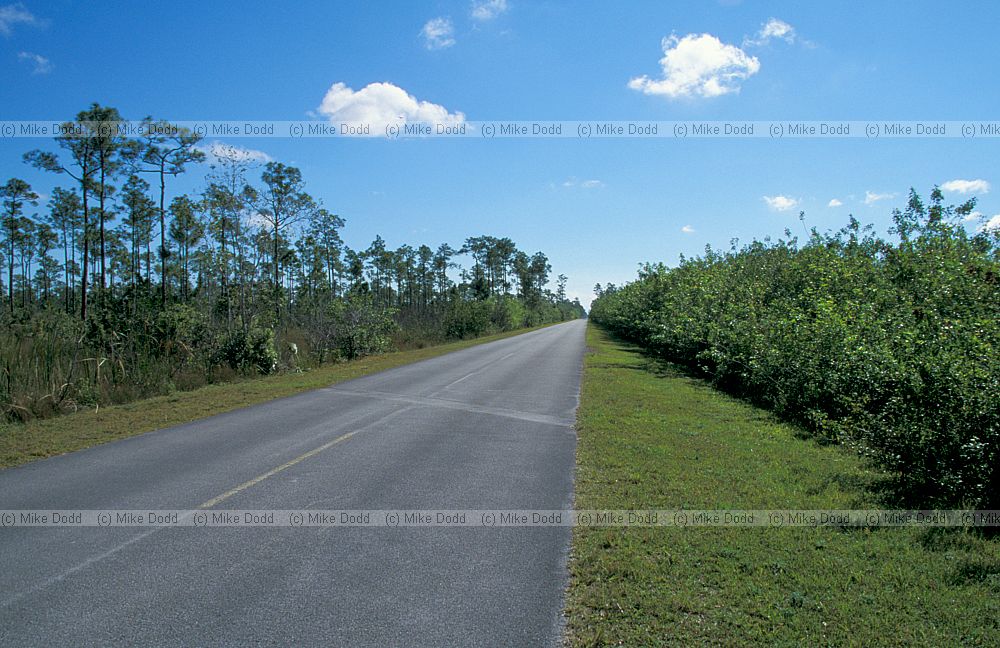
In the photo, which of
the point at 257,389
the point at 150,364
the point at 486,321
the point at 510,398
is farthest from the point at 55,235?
the point at 510,398

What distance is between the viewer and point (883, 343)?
8.09m

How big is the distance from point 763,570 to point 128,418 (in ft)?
38.1

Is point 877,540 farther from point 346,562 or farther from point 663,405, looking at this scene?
point 663,405

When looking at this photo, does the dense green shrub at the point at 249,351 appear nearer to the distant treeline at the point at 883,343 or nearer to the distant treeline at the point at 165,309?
the distant treeline at the point at 165,309

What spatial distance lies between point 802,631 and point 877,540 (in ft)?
6.49

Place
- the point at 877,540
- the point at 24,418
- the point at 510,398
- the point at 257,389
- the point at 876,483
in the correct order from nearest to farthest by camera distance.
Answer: the point at 877,540 < the point at 876,483 < the point at 24,418 < the point at 510,398 < the point at 257,389

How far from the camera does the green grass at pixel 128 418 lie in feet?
28.2

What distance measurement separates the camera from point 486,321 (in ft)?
172

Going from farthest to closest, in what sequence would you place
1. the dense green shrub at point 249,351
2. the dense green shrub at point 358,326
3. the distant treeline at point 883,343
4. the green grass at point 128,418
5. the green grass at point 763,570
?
the dense green shrub at point 358,326, the dense green shrub at point 249,351, the green grass at point 128,418, the distant treeline at point 883,343, the green grass at point 763,570

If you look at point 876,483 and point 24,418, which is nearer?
point 876,483

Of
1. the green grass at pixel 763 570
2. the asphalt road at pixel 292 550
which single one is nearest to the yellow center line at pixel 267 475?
the asphalt road at pixel 292 550

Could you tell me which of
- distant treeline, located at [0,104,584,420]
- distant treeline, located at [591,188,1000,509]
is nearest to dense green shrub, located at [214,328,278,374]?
distant treeline, located at [0,104,584,420]

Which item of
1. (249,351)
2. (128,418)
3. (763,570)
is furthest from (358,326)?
(763,570)

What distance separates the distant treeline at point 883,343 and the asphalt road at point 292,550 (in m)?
4.02
